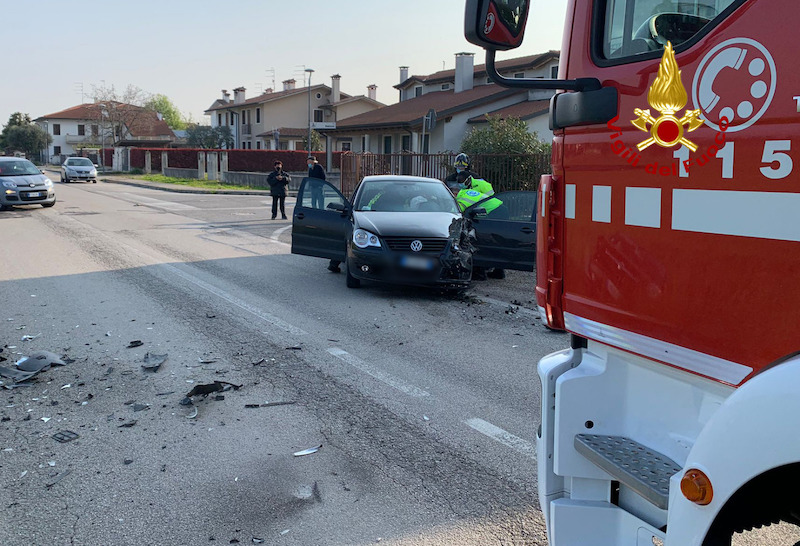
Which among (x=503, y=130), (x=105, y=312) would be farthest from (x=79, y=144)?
(x=105, y=312)

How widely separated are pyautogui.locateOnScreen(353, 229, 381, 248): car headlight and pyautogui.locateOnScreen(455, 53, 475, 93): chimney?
30.5 metres

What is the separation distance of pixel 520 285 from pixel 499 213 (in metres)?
1.35

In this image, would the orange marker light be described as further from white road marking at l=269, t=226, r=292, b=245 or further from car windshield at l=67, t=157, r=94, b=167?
car windshield at l=67, t=157, r=94, b=167

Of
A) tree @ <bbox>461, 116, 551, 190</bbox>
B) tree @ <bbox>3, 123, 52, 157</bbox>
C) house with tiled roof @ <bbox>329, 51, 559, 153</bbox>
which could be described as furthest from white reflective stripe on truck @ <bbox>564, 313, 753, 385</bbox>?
tree @ <bbox>3, 123, 52, 157</bbox>

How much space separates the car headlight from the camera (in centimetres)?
934

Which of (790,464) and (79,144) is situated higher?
(79,144)

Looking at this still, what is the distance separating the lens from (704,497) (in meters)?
1.93

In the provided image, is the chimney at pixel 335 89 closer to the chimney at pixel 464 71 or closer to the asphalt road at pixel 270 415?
the chimney at pixel 464 71

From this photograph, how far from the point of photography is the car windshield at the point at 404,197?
403 inches

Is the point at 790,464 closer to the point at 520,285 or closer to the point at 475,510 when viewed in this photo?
the point at 475,510

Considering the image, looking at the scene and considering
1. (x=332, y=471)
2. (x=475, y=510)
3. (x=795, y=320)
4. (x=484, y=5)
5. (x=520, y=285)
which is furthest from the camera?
(x=520, y=285)

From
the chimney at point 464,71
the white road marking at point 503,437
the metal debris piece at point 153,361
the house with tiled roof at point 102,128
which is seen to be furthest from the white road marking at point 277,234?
the house with tiled roof at point 102,128

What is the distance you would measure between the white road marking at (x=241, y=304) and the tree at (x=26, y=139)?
323 ft

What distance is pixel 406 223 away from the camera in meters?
9.52
